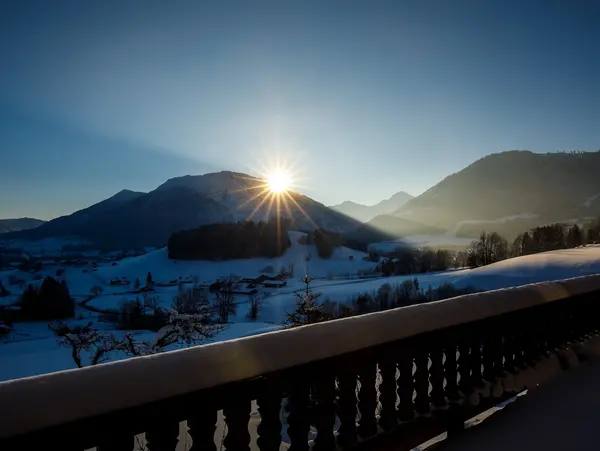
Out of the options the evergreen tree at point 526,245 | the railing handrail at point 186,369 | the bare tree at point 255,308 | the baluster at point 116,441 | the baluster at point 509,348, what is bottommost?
the bare tree at point 255,308

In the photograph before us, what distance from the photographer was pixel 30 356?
197 feet

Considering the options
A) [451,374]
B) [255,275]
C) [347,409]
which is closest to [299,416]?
[347,409]

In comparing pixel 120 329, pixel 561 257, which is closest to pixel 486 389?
pixel 120 329

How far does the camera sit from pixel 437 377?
3463mm

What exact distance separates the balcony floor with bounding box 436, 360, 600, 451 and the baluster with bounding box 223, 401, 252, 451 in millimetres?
1901

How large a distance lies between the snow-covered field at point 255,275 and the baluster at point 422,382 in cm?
3523

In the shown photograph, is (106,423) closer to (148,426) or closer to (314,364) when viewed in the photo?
(148,426)

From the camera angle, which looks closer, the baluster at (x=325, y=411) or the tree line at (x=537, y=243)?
the baluster at (x=325, y=411)

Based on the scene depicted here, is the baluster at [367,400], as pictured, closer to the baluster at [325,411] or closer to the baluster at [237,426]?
the baluster at [325,411]

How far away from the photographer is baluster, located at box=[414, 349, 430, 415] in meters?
3.30

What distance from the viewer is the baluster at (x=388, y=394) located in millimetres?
3023

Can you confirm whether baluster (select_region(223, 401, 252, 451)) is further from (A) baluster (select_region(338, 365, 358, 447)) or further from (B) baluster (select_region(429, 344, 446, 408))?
(B) baluster (select_region(429, 344, 446, 408))

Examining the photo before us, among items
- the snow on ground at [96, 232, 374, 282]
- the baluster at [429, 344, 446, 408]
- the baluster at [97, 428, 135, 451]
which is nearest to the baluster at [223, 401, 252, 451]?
the baluster at [97, 428, 135, 451]

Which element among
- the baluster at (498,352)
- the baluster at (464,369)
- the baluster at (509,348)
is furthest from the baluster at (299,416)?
the baluster at (509,348)
